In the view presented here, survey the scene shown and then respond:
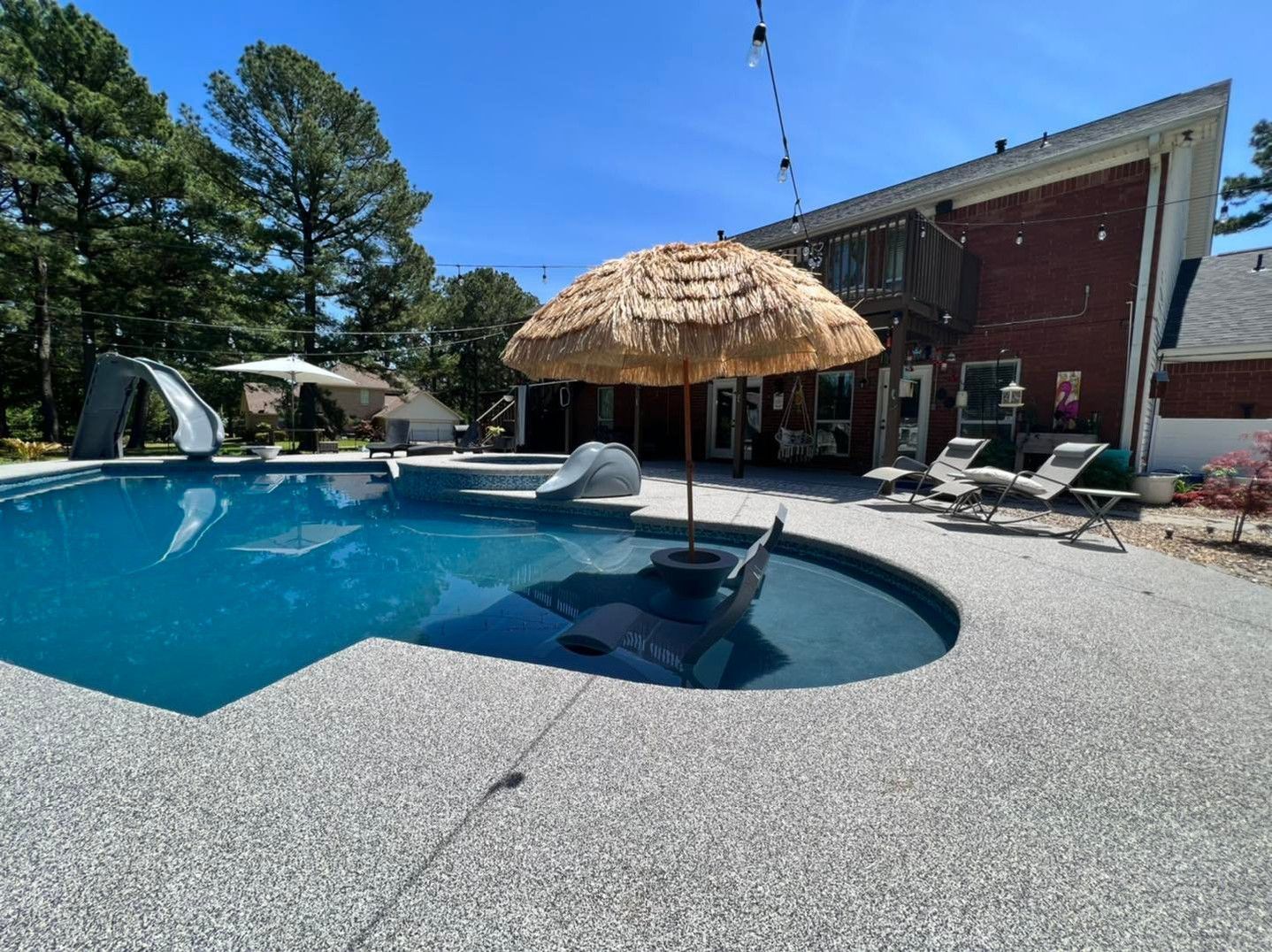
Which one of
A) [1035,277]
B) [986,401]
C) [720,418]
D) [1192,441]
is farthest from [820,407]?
[1192,441]

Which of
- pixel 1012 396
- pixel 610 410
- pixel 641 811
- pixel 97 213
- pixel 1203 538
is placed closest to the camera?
pixel 641 811

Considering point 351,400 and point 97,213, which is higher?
point 97,213

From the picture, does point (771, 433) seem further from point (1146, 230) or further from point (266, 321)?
point (266, 321)

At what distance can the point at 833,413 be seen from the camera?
12.4 m

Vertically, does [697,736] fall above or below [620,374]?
below

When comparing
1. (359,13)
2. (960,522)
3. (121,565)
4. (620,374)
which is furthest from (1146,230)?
(121,565)

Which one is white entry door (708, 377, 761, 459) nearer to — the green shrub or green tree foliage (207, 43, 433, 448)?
the green shrub

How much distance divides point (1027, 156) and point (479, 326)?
22.9 m

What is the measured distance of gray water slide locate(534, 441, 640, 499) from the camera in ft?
27.1

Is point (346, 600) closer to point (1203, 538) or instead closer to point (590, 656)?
point (590, 656)

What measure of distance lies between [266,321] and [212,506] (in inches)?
497

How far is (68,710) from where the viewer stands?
2197 mm

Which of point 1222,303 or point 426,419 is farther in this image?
point 426,419

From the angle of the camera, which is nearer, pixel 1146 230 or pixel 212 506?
pixel 1146 230
